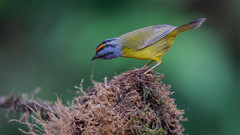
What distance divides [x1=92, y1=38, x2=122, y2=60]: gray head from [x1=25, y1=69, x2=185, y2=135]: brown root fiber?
23.3 inches

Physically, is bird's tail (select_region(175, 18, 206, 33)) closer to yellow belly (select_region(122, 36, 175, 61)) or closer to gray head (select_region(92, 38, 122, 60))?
yellow belly (select_region(122, 36, 175, 61))

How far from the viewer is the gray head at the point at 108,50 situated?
3369 millimetres

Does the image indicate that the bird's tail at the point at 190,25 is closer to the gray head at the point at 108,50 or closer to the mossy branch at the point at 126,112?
the gray head at the point at 108,50

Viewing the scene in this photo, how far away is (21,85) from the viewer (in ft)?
23.6

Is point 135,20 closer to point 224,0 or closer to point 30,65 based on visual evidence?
point 224,0

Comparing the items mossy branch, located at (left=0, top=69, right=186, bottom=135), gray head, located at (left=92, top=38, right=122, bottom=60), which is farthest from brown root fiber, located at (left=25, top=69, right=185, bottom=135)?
gray head, located at (left=92, top=38, right=122, bottom=60)

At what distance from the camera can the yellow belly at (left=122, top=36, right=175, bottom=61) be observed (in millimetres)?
3588

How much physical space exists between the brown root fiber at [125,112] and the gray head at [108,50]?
59 cm

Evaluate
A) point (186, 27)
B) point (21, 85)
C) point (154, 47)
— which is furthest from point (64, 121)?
point (21, 85)

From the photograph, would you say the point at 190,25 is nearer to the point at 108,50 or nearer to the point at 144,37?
the point at 144,37

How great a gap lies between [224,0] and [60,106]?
16.2 ft

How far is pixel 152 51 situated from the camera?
360 centimetres

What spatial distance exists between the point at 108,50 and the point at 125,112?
1.05 m

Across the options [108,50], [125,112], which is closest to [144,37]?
[108,50]
